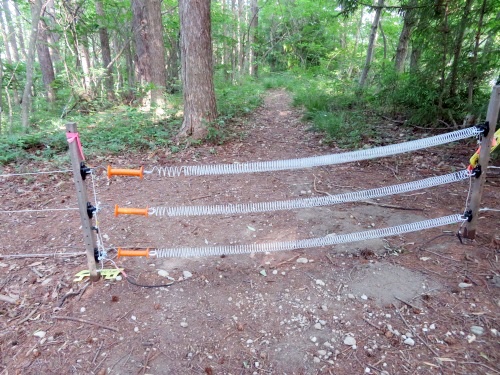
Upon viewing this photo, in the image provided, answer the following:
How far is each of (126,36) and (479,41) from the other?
1144 centimetres

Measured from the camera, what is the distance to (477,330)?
238 centimetres

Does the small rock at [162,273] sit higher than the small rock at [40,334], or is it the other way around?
the small rock at [162,273]

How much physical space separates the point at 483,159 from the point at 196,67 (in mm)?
5217

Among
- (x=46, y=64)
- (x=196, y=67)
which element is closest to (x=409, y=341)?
(x=196, y=67)

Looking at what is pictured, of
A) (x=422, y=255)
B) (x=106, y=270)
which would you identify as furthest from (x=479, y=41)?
(x=106, y=270)

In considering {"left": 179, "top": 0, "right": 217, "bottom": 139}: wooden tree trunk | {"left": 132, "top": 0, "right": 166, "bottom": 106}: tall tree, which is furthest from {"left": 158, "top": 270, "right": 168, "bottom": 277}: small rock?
{"left": 132, "top": 0, "right": 166, "bottom": 106}: tall tree

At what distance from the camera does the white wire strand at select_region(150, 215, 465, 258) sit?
3.11 metres

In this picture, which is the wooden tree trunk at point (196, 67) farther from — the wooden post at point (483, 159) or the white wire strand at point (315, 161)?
the wooden post at point (483, 159)

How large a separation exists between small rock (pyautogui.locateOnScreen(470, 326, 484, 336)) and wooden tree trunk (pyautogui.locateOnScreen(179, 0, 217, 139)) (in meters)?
5.49

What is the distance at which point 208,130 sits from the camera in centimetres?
661

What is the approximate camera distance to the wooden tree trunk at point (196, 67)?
6.09 metres

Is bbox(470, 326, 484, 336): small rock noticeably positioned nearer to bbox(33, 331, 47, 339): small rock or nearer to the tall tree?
bbox(33, 331, 47, 339): small rock

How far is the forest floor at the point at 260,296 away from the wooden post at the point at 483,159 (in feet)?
0.53

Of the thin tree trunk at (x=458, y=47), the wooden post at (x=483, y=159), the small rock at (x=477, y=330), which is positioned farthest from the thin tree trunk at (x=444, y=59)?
the small rock at (x=477, y=330)
